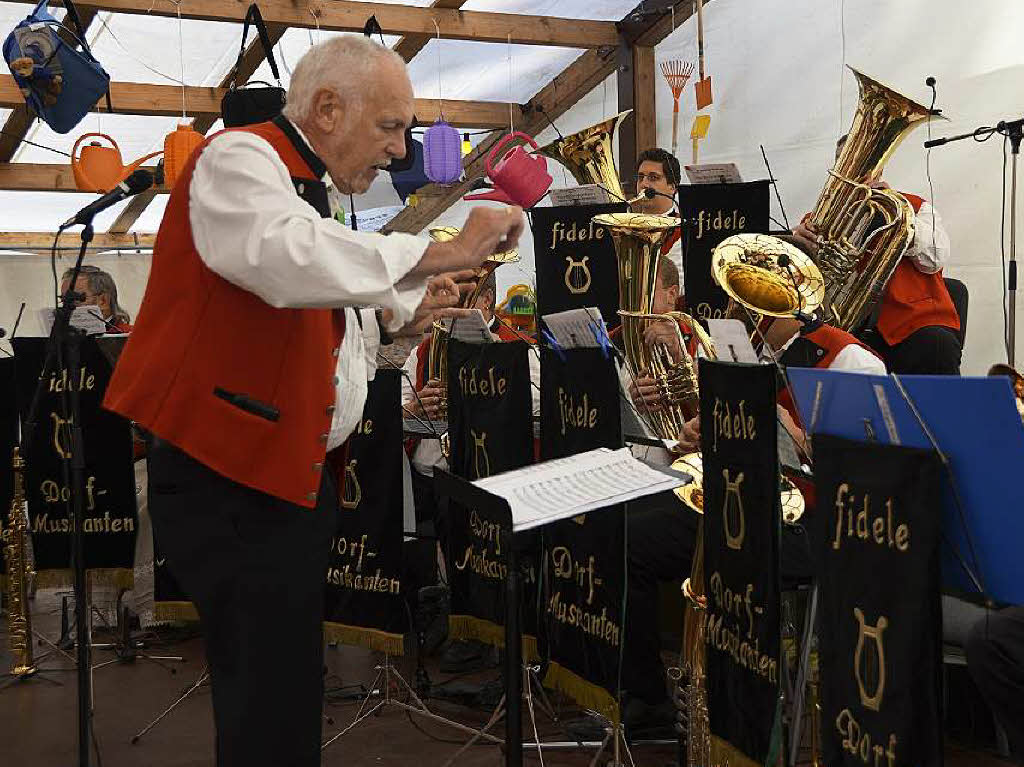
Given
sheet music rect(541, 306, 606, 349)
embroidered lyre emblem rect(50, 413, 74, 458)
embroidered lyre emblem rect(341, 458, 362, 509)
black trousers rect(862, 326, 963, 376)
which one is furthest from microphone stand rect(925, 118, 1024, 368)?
embroidered lyre emblem rect(50, 413, 74, 458)

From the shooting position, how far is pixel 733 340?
8.11 feet

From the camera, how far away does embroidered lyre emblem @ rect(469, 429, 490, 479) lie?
340cm

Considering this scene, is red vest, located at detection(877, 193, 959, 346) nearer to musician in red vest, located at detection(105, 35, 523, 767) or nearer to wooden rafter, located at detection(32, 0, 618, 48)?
musician in red vest, located at detection(105, 35, 523, 767)

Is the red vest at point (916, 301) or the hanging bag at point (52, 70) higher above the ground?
the hanging bag at point (52, 70)

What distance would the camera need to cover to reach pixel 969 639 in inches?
89.9

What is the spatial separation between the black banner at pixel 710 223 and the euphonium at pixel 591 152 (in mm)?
262

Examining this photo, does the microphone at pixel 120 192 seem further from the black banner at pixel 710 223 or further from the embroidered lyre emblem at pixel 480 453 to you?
the black banner at pixel 710 223

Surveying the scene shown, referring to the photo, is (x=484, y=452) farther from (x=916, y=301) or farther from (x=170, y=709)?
(x=916, y=301)

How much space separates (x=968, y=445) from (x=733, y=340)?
78 centimetres

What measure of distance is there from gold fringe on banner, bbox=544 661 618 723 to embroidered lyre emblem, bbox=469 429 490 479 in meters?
0.62

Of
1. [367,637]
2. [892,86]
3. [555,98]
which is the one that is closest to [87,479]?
[367,637]

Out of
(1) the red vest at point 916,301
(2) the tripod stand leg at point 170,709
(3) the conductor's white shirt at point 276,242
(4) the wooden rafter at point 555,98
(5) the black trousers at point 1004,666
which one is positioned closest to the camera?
(3) the conductor's white shirt at point 276,242

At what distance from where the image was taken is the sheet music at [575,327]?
2.83m

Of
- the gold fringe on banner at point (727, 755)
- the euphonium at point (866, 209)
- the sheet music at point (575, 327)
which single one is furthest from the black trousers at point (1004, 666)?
the euphonium at point (866, 209)
